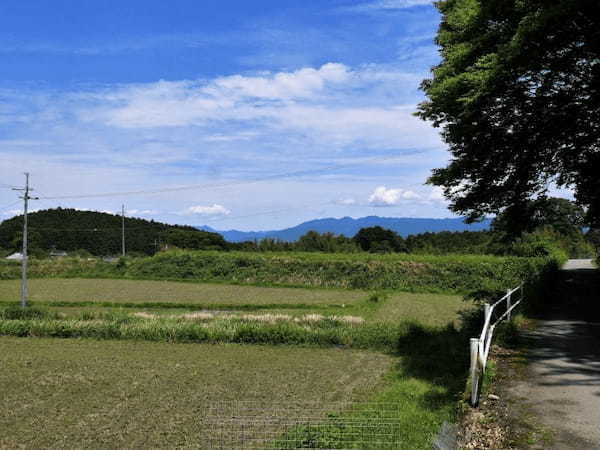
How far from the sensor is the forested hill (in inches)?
4279

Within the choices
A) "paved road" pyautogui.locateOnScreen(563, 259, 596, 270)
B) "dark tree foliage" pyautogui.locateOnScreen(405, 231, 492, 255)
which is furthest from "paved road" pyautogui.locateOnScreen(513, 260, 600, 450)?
"dark tree foliage" pyautogui.locateOnScreen(405, 231, 492, 255)

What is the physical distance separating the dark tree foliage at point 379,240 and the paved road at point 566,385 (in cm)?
6740

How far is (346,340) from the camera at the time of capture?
19141mm

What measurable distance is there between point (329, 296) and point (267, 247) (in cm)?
2923

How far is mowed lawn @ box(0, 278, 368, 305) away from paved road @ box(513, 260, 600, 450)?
19.3 m

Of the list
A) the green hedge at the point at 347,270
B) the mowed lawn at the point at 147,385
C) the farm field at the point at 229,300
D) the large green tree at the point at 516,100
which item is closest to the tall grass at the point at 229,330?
the mowed lawn at the point at 147,385

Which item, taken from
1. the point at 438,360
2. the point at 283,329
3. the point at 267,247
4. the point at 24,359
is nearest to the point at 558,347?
the point at 438,360

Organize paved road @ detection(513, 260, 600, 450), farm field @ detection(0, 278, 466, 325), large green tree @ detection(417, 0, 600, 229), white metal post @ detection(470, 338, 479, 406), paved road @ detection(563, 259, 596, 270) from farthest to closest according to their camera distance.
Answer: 1. paved road @ detection(563, 259, 596, 270)
2. farm field @ detection(0, 278, 466, 325)
3. large green tree @ detection(417, 0, 600, 229)
4. white metal post @ detection(470, 338, 479, 406)
5. paved road @ detection(513, 260, 600, 450)

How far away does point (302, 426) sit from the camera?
28.2ft

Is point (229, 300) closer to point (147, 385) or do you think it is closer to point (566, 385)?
point (147, 385)

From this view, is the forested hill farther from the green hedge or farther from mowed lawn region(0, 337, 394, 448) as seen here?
mowed lawn region(0, 337, 394, 448)

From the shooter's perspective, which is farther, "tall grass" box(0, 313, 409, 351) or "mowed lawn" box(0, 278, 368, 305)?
"mowed lawn" box(0, 278, 368, 305)

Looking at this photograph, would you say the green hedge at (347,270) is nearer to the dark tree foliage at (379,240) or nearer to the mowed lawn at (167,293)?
the mowed lawn at (167,293)

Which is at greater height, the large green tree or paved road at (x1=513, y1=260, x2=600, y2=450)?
the large green tree
